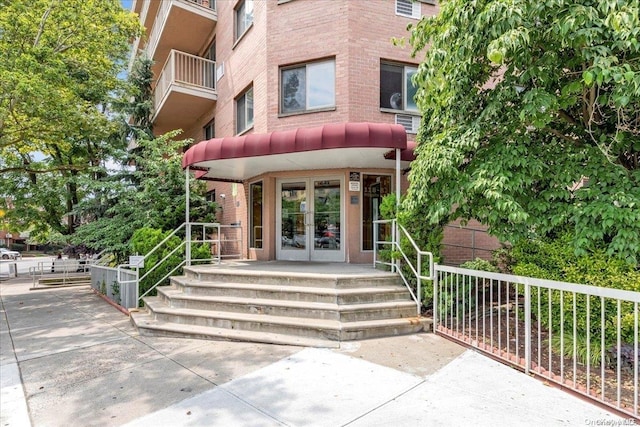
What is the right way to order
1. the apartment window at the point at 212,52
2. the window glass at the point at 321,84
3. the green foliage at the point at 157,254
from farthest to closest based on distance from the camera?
1. the apartment window at the point at 212,52
2. the window glass at the point at 321,84
3. the green foliage at the point at 157,254

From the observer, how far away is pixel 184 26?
1380 cm

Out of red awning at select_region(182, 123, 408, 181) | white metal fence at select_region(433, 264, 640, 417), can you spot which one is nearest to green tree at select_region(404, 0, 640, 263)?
white metal fence at select_region(433, 264, 640, 417)

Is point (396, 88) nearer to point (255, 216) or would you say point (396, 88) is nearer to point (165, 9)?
point (255, 216)

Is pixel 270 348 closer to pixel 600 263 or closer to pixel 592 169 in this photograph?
pixel 600 263

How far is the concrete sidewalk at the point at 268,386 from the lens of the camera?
335cm

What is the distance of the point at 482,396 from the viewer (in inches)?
145

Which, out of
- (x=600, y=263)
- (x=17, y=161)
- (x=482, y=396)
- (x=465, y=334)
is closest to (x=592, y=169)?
(x=600, y=263)

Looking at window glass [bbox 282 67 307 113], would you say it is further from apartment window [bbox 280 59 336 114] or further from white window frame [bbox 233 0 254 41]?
white window frame [bbox 233 0 254 41]

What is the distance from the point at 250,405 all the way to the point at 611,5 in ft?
17.7

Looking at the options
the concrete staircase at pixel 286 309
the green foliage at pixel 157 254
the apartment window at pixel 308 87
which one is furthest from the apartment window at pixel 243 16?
the concrete staircase at pixel 286 309

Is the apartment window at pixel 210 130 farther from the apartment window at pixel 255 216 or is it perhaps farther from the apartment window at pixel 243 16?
the apartment window at pixel 255 216

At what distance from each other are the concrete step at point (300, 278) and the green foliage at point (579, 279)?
2.30m

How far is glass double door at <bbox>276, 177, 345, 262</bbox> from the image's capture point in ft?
31.3

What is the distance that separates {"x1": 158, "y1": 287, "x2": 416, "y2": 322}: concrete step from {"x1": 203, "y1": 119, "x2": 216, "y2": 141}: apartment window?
28.6ft
